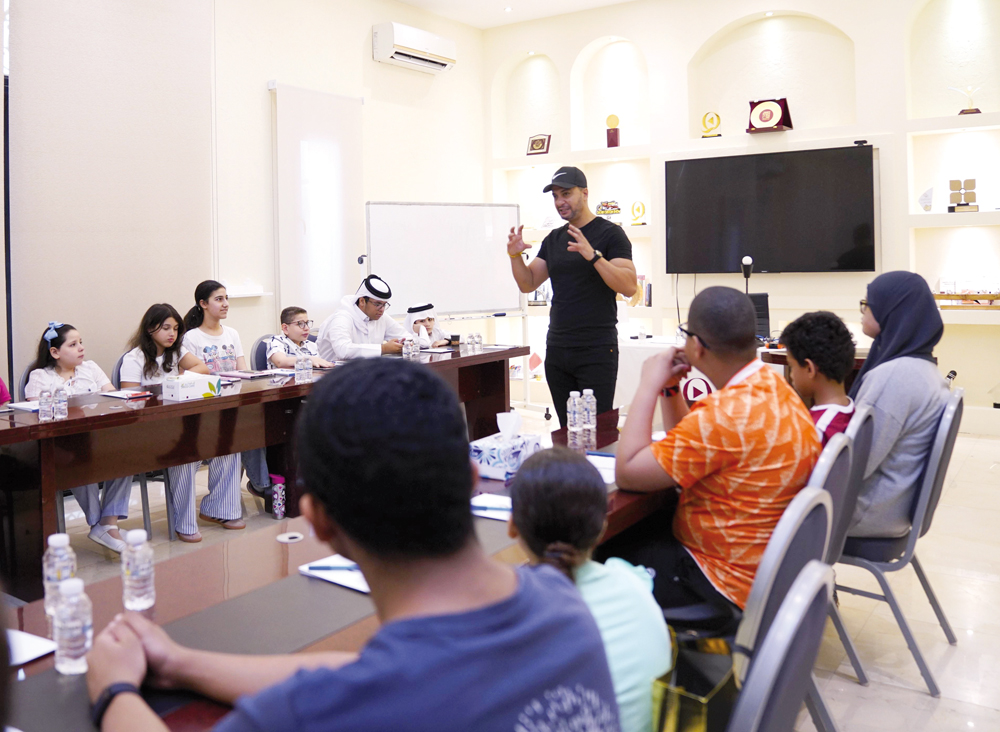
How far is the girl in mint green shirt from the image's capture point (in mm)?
1107

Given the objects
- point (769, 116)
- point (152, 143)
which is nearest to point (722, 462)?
point (152, 143)

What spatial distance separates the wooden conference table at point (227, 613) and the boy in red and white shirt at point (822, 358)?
968 mm

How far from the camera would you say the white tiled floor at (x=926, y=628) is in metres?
2.29

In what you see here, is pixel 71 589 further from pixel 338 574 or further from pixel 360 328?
pixel 360 328

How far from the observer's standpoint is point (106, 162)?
198 inches

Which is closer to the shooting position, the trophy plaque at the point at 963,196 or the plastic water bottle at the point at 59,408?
the plastic water bottle at the point at 59,408

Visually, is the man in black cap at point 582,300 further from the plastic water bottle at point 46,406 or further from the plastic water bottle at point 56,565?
the plastic water bottle at point 56,565

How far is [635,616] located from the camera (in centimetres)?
115

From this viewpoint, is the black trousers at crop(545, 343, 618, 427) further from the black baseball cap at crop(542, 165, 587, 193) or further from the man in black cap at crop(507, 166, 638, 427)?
the black baseball cap at crop(542, 165, 587, 193)

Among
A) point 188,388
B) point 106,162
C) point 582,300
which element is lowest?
point 188,388

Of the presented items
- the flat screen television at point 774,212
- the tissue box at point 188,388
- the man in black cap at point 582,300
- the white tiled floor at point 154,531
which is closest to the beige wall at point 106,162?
the white tiled floor at point 154,531

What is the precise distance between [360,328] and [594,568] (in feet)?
13.1

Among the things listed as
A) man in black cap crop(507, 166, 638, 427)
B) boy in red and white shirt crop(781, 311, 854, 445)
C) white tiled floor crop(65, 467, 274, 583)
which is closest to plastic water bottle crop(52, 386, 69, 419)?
white tiled floor crop(65, 467, 274, 583)

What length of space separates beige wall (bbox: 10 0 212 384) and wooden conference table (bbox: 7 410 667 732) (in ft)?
12.2
